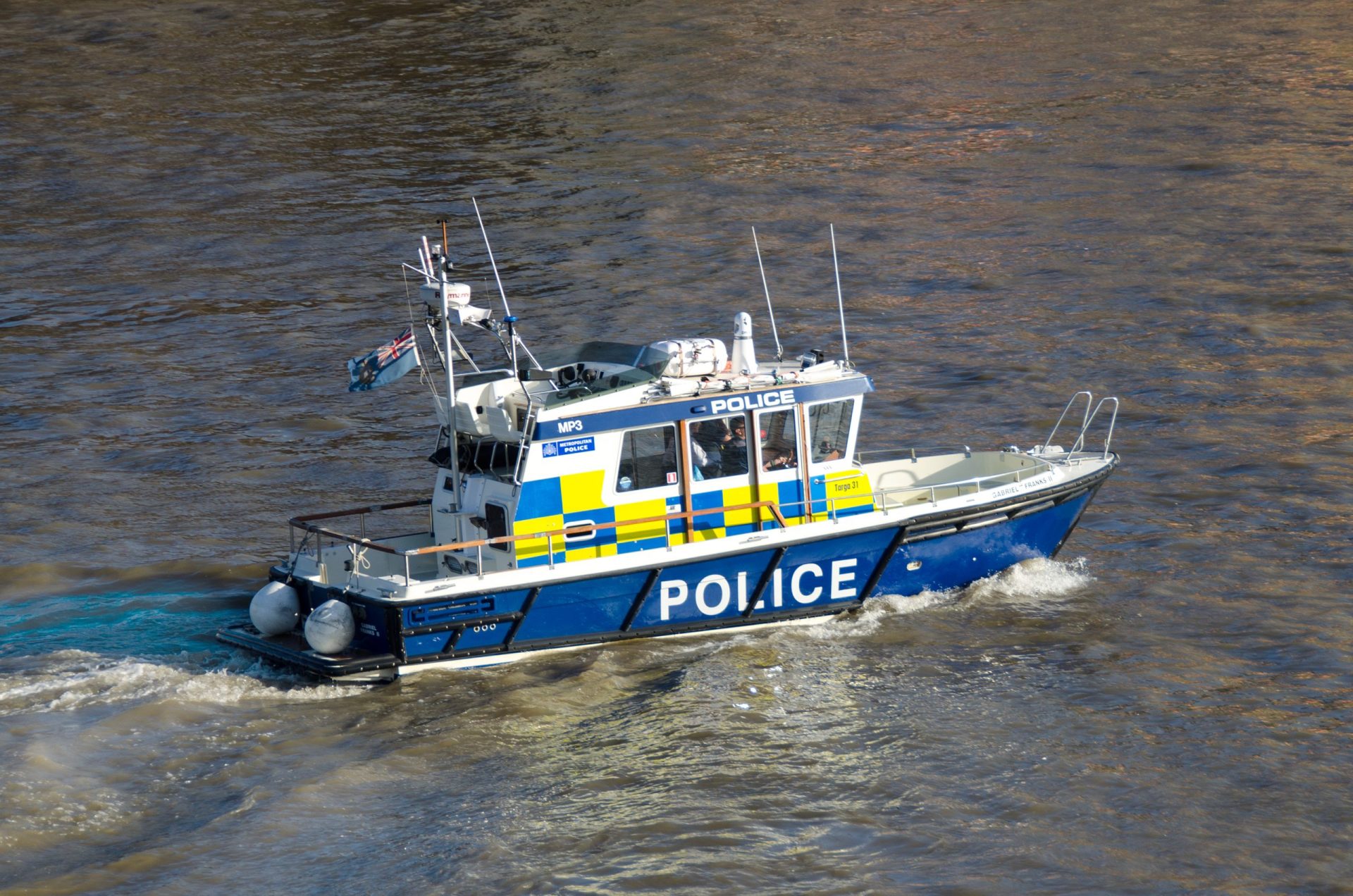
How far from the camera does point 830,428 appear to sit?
14.7m

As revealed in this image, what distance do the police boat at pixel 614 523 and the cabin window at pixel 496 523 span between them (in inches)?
0.8

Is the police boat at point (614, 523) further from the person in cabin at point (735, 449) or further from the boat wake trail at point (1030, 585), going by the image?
the boat wake trail at point (1030, 585)

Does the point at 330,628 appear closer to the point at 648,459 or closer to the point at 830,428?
the point at 648,459

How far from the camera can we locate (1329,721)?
12992 mm

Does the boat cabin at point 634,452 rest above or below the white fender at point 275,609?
above

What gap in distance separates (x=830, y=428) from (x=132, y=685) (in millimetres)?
6611

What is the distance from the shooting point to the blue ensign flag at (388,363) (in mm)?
13516

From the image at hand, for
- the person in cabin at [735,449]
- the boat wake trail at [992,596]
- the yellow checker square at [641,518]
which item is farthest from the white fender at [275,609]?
the boat wake trail at [992,596]

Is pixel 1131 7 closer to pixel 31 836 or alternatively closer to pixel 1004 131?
pixel 1004 131

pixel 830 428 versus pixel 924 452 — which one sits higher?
pixel 830 428

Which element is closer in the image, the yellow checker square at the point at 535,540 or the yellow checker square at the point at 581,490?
the yellow checker square at the point at 535,540

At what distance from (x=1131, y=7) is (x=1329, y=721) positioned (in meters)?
33.1

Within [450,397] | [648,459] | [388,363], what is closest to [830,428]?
[648,459]

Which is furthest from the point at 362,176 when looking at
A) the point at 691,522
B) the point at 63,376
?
the point at 691,522
